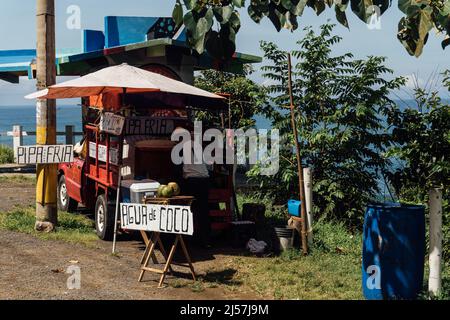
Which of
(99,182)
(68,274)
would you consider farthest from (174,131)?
(68,274)

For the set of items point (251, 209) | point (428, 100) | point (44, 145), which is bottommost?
point (251, 209)

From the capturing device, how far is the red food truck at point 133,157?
9.37 m

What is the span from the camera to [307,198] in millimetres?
9062

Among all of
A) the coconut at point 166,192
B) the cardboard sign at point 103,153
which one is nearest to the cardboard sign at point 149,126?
the cardboard sign at point 103,153

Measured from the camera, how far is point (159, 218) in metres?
7.04

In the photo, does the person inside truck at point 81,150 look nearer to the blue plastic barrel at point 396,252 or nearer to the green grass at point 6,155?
the blue plastic barrel at point 396,252

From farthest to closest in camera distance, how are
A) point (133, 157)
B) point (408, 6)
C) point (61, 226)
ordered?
point (61, 226), point (133, 157), point (408, 6)

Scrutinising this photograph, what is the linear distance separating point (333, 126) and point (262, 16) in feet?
26.5

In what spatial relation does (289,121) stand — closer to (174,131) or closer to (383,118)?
(383,118)

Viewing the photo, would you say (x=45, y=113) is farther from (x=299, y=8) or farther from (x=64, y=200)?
(x=299, y=8)

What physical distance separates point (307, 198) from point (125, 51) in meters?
8.84

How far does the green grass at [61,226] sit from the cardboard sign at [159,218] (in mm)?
2148

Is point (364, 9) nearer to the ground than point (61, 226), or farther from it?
farther from it

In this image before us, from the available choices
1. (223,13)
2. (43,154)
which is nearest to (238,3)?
(223,13)
